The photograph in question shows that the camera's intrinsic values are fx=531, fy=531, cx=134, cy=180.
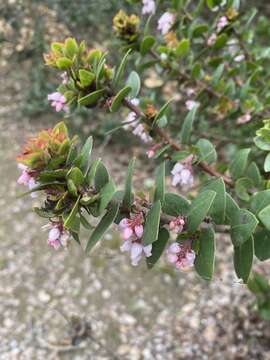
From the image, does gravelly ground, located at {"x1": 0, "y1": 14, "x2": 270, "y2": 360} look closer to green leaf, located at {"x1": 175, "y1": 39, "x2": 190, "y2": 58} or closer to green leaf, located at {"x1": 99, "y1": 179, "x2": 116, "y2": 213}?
green leaf, located at {"x1": 175, "y1": 39, "x2": 190, "y2": 58}

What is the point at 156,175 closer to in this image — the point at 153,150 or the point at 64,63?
the point at 153,150

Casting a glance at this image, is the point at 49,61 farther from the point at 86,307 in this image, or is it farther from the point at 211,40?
the point at 86,307

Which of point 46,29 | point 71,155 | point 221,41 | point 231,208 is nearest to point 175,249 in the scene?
point 231,208

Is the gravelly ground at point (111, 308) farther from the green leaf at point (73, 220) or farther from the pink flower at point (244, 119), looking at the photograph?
the green leaf at point (73, 220)

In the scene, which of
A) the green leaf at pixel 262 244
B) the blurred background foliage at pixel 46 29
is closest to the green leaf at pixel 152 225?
the green leaf at pixel 262 244

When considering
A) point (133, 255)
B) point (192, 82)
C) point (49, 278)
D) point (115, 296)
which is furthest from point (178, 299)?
point (133, 255)

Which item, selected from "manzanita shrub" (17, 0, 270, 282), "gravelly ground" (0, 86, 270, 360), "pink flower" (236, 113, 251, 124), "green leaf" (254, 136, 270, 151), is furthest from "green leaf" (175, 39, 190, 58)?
"gravelly ground" (0, 86, 270, 360)
